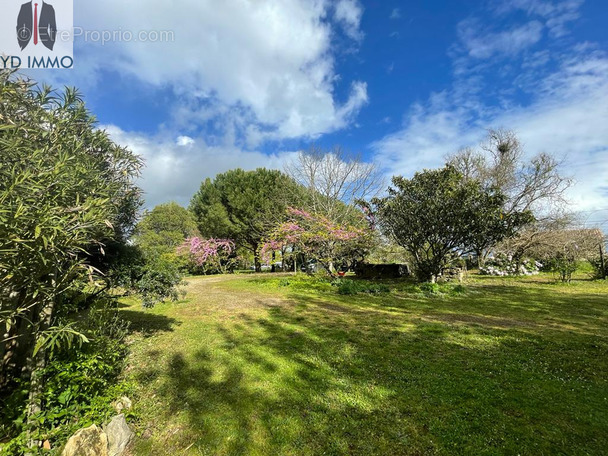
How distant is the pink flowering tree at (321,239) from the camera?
1387cm

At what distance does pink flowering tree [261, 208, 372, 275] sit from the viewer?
13.9 meters

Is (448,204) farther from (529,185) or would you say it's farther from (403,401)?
(529,185)

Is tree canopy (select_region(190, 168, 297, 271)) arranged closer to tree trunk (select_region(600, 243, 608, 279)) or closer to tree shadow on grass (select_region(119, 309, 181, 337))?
tree shadow on grass (select_region(119, 309, 181, 337))

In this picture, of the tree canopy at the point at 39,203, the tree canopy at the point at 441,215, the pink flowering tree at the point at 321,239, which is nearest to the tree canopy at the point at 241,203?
the pink flowering tree at the point at 321,239

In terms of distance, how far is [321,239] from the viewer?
1409 centimetres

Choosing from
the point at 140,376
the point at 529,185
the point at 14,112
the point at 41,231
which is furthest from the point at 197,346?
the point at 529,185

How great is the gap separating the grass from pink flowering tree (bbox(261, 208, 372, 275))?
6.67 metres

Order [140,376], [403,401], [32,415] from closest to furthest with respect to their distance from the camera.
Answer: [32,415] → [403,401] → [140,376]

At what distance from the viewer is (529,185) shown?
19031 mm

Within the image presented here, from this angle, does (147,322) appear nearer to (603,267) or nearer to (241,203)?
(241,203)

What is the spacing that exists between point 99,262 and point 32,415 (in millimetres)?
3398

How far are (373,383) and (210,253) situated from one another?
2138 cm

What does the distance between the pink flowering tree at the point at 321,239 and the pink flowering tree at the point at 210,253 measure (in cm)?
996

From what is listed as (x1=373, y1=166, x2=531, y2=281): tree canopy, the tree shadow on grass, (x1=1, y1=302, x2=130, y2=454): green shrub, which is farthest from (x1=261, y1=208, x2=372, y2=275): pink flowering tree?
(x1=1, y1=302, x2=130, y2=454): green shrub
